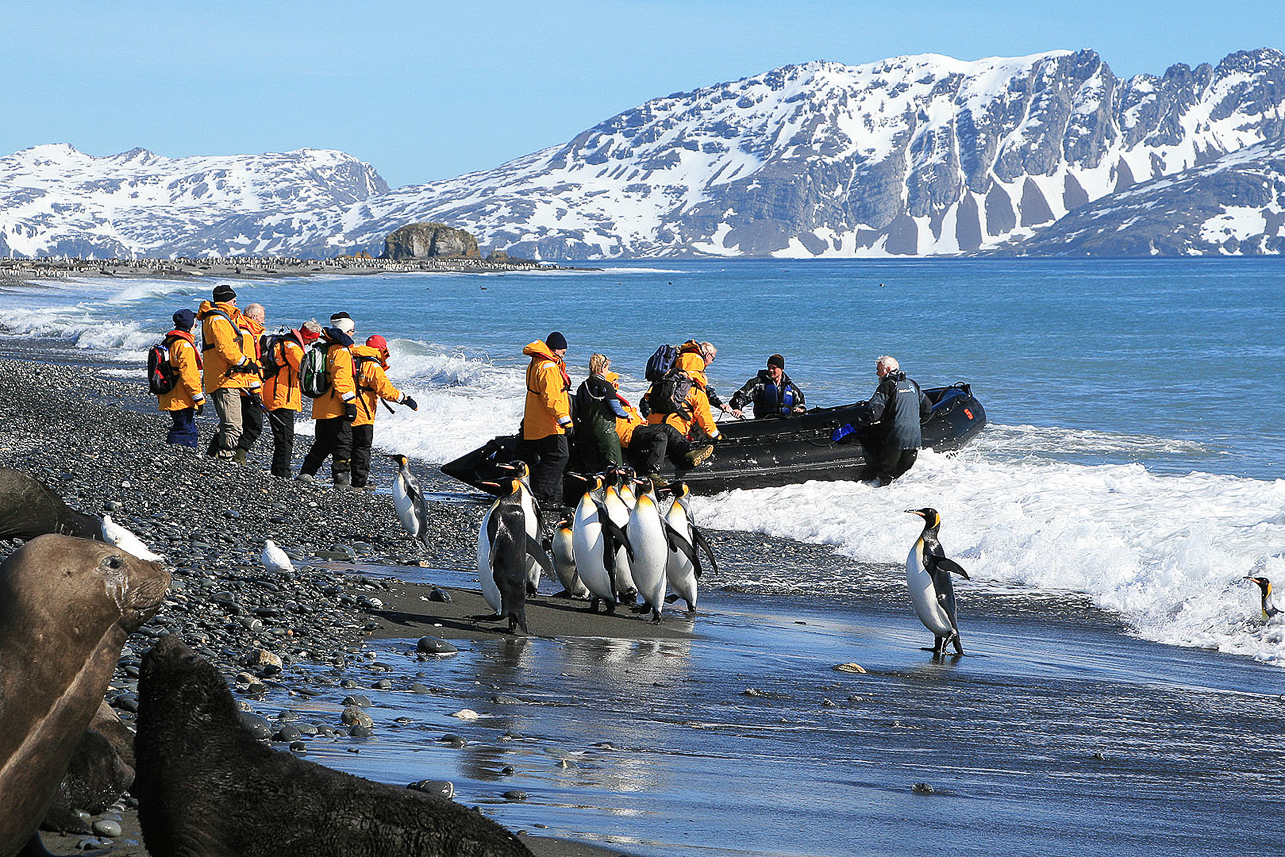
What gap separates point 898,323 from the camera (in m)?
68.2

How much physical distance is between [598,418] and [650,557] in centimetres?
440


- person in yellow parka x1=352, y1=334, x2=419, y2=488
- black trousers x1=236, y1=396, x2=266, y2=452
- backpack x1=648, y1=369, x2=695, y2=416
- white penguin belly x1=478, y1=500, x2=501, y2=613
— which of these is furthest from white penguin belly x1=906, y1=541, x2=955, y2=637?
black trousers x1=236, y1=396, x2=266, y2=452

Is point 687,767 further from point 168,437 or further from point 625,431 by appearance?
point 168,437

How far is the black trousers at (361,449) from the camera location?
12617mm

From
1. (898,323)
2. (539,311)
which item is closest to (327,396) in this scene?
(898,323)

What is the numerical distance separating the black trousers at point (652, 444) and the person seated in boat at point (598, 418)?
53 centimetres

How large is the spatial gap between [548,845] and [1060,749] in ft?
9.09

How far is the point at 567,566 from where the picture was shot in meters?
8.96

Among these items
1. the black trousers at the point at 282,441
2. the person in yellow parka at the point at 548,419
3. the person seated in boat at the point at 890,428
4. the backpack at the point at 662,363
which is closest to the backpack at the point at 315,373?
the black trousers at the point at 282,441

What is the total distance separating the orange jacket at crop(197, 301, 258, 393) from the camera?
1330 centimetres

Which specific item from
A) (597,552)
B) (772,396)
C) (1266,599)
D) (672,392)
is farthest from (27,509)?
(772,396)

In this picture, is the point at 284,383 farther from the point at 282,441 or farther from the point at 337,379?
the point at 337,379

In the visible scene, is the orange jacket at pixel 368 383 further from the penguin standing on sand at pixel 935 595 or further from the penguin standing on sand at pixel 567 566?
the penguin standing on sand at pixel 935 595

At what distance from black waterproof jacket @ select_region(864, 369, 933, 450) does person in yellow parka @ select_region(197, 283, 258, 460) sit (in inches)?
274
